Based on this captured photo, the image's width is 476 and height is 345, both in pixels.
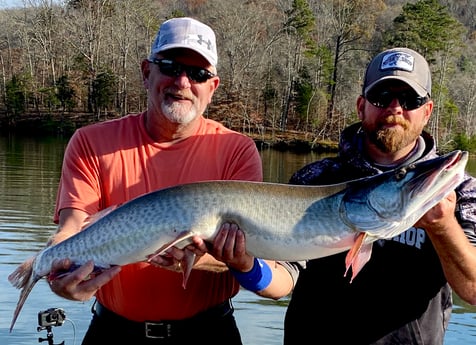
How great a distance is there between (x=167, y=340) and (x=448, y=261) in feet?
5.04

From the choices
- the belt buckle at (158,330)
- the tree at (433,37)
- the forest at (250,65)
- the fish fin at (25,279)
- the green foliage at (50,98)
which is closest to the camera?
the fish fin at (25,279)

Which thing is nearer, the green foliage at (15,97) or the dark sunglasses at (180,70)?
the dark sunglasses at (180,70)

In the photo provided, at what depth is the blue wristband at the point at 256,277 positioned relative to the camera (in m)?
3.38

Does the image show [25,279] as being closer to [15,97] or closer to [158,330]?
[158,330]

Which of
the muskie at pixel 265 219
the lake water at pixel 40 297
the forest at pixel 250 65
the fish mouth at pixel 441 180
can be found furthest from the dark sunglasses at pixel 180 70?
the forest at pixel 250 65

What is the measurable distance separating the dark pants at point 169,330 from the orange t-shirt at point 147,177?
4 cm

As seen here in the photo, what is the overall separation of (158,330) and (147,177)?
0.84 m

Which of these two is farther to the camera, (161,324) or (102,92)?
(102,92)

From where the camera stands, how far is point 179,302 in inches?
138

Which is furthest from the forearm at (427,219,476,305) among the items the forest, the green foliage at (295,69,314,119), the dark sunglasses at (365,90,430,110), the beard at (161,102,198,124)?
the green foliage at (295,69,314,119)

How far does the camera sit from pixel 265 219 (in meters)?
3.16

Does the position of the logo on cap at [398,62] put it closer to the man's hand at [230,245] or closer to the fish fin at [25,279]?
the man's hand at [230,245]

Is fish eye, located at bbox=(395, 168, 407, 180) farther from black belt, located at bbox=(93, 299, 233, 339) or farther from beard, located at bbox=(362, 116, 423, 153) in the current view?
black belt, located at bbox=(93, 299, 233, 339)

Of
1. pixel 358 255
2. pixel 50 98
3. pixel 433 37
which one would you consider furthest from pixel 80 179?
pixel 50 98
